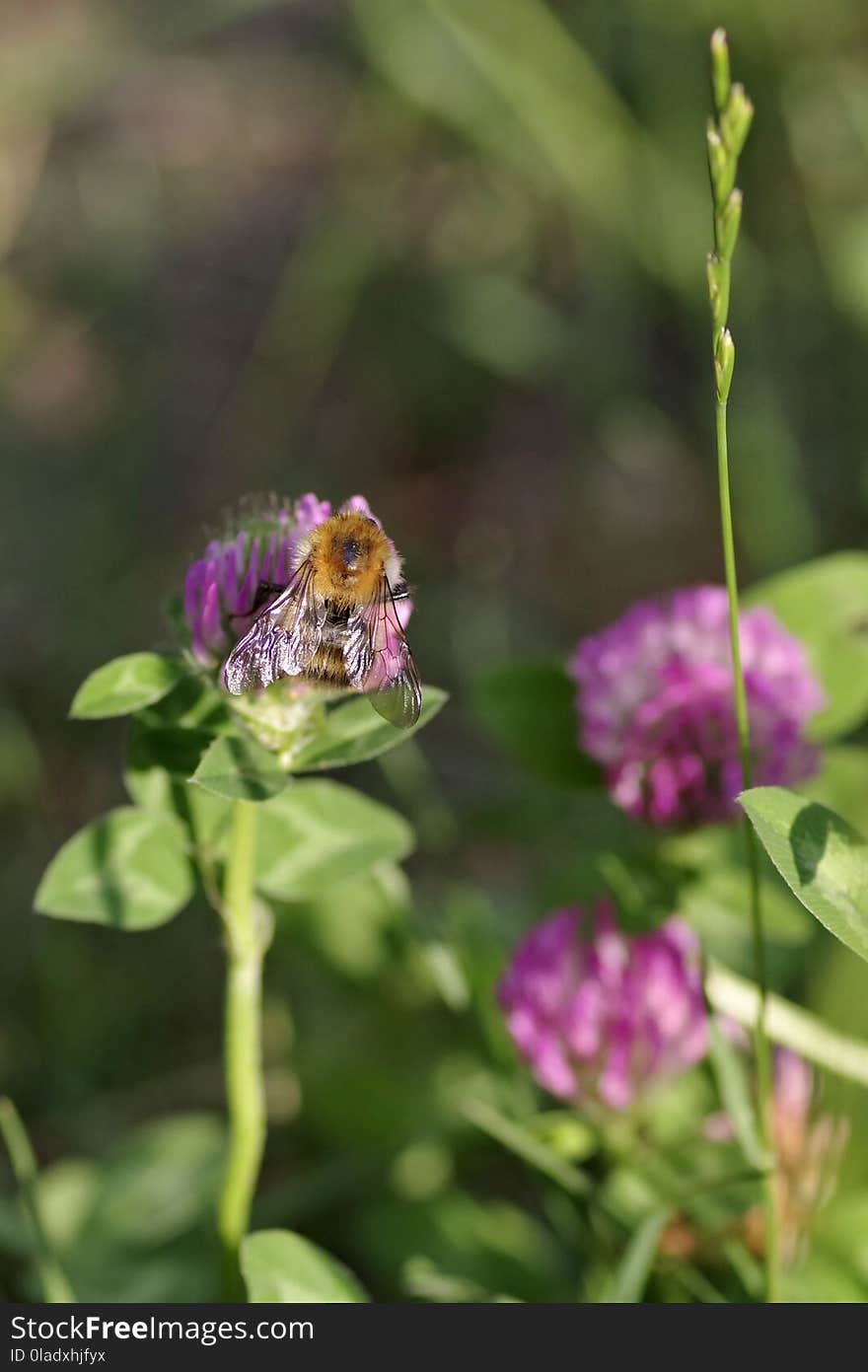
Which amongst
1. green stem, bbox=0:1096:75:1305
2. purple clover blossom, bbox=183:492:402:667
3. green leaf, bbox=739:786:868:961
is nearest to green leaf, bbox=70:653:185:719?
purple clover blossom, bbox=183:492:402:667

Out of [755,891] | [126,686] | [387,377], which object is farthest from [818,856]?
[387,377]

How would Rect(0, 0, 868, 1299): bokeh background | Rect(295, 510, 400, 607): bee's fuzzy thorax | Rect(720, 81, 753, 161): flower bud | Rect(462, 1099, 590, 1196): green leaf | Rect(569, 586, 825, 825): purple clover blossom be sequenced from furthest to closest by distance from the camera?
Rect(0, 0, 868, 1299): bokeh background, Rect(569, 586, 825, 825): purple clover blossom, Rect(462, 1099, 590, 1196): green leaf, Rect(295, 510, 400, 607): bee's fuzzy thorax, Rect(720, 81, 753, 161): flower bud

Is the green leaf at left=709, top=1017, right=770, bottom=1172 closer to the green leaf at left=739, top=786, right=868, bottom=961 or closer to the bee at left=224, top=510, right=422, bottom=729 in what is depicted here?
the green leaf at left=739, top=786, right=868, bottom=961

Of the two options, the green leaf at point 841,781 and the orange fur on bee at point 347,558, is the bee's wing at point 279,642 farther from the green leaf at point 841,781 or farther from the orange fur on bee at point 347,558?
the green leaf at point 841,781

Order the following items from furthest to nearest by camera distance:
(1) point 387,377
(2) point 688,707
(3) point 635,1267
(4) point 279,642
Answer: (1) point 387,377, (2) point 688,707, (3) point 635,1267, (4) point 279,642

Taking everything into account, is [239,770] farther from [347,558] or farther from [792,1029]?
[792,1029]
